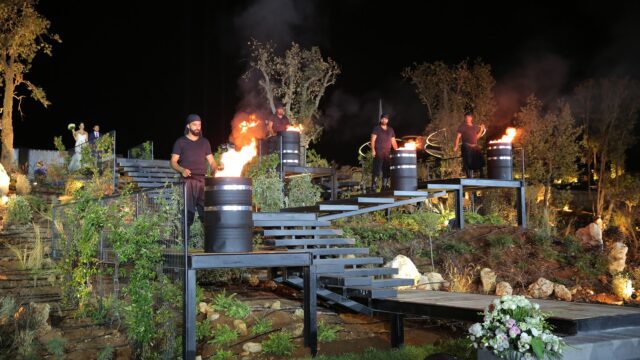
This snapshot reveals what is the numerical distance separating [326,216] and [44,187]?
10847mm

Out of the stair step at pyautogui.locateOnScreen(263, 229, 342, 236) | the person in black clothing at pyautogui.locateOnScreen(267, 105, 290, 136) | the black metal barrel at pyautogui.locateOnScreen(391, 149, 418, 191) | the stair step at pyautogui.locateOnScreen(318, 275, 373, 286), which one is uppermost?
the person in black clothing at pyautogui.locateOnScreen(267, 105, 290, 136)

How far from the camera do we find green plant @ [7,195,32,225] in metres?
14.7

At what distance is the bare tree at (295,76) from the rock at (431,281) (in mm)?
14267

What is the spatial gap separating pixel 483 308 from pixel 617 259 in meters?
7.99

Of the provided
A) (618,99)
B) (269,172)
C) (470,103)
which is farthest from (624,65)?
(269,172)

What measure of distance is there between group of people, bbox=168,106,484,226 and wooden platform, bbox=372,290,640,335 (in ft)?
9.05

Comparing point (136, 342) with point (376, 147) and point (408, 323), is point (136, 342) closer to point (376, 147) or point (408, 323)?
point (408, 323)

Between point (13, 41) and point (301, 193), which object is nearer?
point (301, 193)

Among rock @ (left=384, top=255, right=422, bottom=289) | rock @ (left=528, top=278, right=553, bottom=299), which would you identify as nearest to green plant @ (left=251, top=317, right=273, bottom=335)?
rock @ (left=384, top=255, right=422, bottom=289)

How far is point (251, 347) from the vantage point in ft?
26.6

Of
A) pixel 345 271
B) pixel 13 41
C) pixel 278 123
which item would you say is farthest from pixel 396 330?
pixel 13 41

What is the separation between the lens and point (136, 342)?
325 inches

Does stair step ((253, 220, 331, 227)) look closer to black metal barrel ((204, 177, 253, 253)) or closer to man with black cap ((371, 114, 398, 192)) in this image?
black metal barrel ((204, 177, 253, 253))

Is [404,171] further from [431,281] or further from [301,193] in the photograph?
[301,193]
